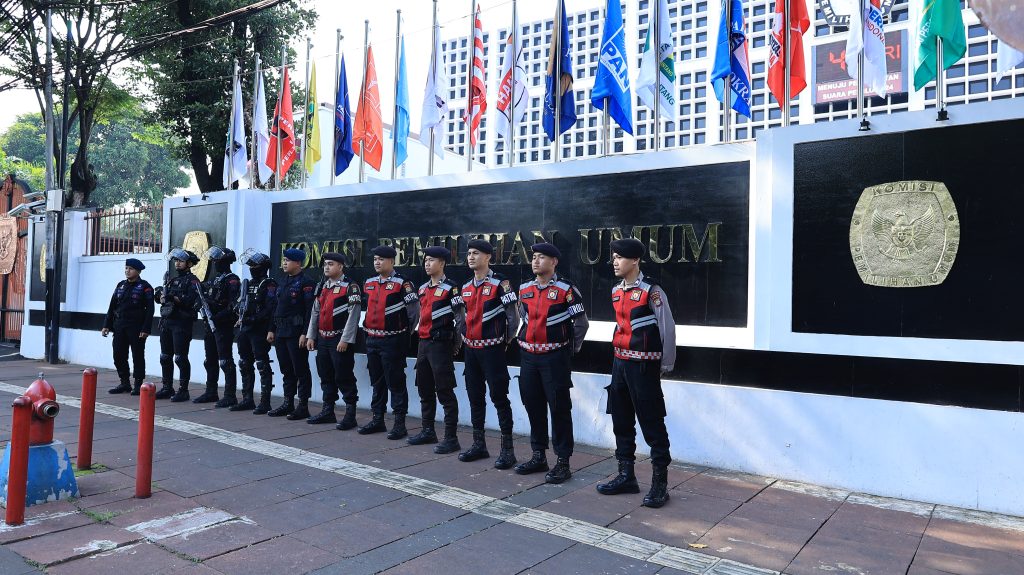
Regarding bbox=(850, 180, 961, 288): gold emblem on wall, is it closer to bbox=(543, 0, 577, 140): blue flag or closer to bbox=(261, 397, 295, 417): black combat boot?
bbox=(543, 0, 577, 140): blue flag

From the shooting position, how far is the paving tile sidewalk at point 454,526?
3705mm

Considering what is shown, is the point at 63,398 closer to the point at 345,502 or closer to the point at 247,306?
the point at 247,306

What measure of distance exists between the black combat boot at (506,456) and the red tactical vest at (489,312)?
81 cm

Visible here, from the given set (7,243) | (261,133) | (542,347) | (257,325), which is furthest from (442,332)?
(7,243)

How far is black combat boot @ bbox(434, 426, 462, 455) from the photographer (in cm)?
621

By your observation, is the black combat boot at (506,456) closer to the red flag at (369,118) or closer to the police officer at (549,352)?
the police officer at (549,352)

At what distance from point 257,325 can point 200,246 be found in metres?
3.32

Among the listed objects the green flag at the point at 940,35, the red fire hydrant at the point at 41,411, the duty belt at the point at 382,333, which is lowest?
the red fire hydrant at the point at 41,411

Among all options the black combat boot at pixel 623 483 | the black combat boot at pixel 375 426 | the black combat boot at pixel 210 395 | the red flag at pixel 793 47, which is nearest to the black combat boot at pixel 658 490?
the black combat boot at pixel 623 483

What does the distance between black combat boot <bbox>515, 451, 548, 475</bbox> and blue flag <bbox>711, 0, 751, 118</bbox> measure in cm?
388

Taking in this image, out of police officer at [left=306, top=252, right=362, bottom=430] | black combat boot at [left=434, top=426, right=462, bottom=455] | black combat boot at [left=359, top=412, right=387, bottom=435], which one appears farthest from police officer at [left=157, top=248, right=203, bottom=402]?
black combat boot at [left=434, top=426, right=462, bottom=455]

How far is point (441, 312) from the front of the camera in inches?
249

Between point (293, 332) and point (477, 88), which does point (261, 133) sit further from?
point (293, 332)

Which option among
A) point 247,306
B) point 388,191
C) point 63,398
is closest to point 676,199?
point 388,191
